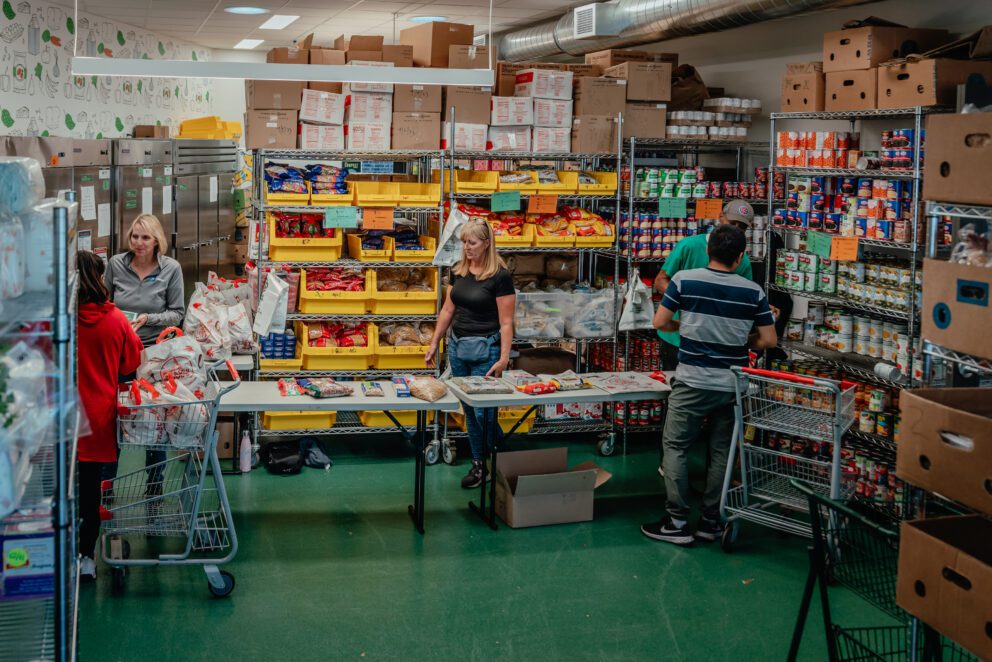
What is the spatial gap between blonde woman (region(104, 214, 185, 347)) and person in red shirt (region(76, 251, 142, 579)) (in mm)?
1364

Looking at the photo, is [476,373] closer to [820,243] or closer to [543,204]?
[543,204]

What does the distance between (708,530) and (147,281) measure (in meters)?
3.88

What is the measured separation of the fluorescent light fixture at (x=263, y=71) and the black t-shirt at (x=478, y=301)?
4.39 feet

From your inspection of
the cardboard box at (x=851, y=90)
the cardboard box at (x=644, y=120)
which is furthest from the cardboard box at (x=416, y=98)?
the cardboard box at (x=851, y=90)

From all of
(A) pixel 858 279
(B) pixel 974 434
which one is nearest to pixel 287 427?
(A) pixel 858 279

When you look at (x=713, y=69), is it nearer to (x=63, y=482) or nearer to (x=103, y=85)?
(x=103, y=85)

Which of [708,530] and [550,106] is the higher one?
[550,106]

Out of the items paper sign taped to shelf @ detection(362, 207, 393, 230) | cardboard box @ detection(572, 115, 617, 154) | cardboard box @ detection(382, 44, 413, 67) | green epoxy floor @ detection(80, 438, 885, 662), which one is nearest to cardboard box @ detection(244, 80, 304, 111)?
cardboard box @ detection(382, 44, 413, 67)

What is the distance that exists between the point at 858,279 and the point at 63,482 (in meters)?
5.05

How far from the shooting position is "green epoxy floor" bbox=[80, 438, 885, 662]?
4.58 metres

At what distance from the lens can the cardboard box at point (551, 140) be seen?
7848 millimetres

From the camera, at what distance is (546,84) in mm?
7812

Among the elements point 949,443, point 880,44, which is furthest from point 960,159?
point 880,44

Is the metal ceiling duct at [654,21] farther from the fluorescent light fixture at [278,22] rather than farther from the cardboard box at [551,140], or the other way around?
the fluorescent light fixture at [278,22]
